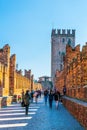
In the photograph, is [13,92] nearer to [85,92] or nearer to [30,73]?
[85,92]

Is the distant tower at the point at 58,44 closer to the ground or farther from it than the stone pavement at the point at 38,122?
farther from it

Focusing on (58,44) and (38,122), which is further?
(58,44)

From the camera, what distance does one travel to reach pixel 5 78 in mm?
36031

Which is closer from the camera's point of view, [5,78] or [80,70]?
[80,70]

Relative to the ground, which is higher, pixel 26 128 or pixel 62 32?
pixel 62 32

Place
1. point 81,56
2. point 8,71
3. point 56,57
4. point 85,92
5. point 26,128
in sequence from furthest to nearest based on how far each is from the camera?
point 56,57 → point 8,71 → point 81,56 → point 85,92 → point 26,128

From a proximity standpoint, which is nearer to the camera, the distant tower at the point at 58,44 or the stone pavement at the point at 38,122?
the stone pavement at the point at 38,122

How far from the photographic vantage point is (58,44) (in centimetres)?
12962

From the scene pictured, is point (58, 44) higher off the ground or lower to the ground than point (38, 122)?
higher

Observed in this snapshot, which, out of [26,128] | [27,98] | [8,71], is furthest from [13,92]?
[26,128]

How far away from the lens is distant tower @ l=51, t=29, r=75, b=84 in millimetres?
126312

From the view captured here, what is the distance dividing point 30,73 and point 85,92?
65.3 meters

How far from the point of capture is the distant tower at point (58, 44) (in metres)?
126

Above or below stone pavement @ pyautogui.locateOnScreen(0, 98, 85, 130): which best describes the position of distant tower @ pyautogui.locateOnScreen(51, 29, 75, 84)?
above
